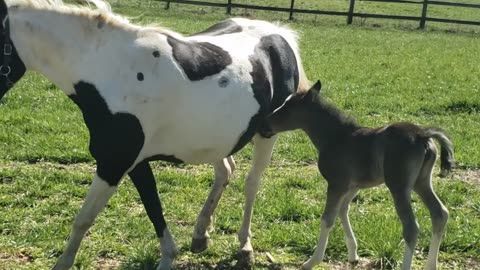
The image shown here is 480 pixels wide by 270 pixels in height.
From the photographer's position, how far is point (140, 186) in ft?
13.2

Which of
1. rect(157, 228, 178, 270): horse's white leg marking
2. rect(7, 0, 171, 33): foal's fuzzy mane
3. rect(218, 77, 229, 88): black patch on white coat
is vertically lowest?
rect(157, 228, 178, 270): horse's white leg marking

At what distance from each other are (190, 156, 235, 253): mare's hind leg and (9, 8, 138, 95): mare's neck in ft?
4.97

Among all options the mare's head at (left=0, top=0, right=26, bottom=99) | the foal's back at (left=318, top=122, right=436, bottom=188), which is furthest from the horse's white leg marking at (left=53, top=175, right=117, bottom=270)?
the foal's back at (left=318, top=122, right=436, bottom=188)

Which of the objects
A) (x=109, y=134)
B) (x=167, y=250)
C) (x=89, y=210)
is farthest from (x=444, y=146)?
(x=89, y=210)

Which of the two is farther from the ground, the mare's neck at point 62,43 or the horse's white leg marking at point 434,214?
the mare's neck at point 62,43

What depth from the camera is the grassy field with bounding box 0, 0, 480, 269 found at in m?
4.43

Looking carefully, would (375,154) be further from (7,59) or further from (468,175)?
(468,175)

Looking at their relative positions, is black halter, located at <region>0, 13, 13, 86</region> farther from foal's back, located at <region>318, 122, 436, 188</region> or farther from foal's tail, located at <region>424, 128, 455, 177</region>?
foal's tail, located at <region>424, 128, 455, 177</region>

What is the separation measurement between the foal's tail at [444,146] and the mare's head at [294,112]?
885mm

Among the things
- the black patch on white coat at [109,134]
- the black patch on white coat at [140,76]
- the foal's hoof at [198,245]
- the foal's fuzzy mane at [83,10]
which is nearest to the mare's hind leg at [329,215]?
the foal's hoof at [198,245]

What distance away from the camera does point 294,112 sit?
14.5 ft

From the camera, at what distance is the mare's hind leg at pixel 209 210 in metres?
4.46

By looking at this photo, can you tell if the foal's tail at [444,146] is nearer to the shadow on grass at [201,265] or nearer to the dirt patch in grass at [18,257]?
the shadow on grass at [201,265]

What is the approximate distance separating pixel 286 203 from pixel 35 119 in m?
3.95
